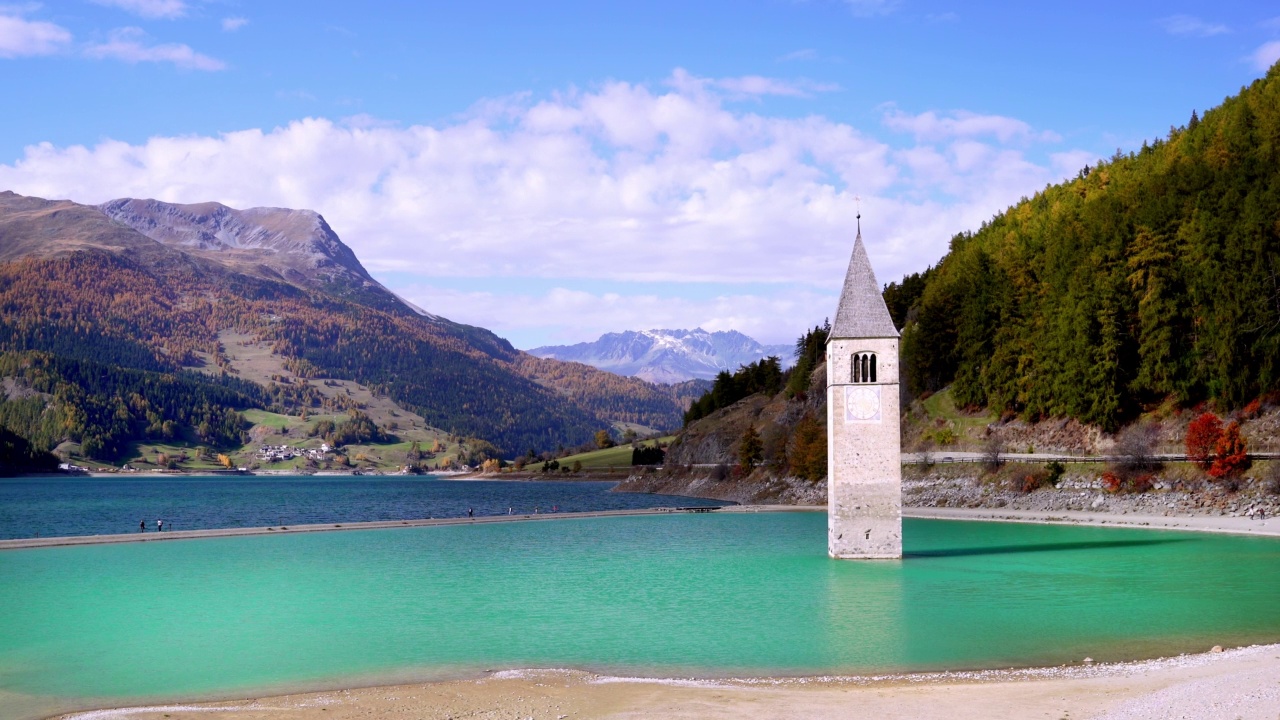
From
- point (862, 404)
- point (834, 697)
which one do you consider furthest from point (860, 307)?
point (834, 697)

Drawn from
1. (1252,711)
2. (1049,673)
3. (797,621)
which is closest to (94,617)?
(797,621)

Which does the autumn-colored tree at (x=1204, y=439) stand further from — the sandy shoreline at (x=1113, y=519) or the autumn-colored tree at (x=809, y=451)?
the autumn-colored tree at (x=809, y=451)

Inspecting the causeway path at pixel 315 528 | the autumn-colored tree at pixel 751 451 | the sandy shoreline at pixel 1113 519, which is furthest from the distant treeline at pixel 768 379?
the sandy shoreline at pixel 1113 519

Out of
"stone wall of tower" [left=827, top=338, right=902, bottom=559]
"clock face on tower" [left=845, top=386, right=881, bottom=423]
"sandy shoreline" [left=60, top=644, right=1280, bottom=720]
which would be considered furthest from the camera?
"clock face on tower" [left=845, top=386, right=881, bottom=423]

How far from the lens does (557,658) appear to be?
1065 inches

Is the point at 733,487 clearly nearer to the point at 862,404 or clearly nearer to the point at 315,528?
the point at 315,528

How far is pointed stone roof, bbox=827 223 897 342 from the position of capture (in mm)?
45750

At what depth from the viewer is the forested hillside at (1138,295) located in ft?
214

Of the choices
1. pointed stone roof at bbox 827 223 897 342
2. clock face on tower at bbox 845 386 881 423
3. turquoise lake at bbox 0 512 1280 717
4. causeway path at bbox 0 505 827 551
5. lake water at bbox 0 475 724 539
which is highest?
pointed stone roof at bbox 827 223 897 342

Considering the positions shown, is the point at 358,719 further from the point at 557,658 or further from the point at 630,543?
the point at 630,543

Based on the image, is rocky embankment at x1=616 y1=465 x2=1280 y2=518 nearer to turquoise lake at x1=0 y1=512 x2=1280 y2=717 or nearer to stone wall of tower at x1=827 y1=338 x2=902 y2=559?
turquoise lake at x1=0 y1=512 x2=1280 y2=717

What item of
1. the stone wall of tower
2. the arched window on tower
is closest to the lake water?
the stone wall of tower

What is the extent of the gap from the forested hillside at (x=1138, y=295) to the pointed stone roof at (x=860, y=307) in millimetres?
31813

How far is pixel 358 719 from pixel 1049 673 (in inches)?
610
